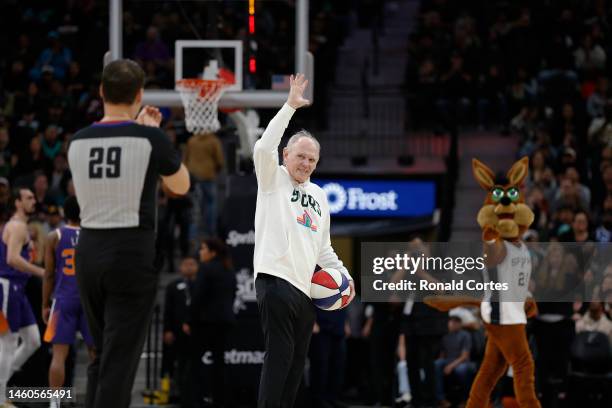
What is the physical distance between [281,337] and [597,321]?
19.5ft

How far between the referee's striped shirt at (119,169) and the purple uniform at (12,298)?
523cm

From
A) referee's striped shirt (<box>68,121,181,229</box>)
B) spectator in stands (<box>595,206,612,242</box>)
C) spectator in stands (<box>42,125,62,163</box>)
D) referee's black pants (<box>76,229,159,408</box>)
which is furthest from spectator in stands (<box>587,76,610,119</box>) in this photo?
referee's black pants (<box>76,229,159,408</box>)

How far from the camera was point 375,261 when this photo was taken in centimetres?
1164

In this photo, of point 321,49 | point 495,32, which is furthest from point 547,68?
point 321,49

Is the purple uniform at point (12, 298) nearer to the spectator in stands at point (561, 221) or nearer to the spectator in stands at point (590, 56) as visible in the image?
the spectator in stands at point (561, 221)

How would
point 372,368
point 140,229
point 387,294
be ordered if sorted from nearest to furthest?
point 140,229 → point 387,294 → point 372,368

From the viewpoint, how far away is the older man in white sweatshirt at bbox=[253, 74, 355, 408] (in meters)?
7.65

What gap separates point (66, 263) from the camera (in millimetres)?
10797

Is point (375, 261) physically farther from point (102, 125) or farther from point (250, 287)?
point (102, 125)

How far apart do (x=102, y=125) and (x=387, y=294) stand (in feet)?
22.5

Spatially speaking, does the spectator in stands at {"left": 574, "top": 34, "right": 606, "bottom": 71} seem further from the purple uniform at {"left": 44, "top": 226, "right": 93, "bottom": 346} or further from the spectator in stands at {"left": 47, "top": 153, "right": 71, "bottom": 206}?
the purple uniform at {"left": 44, "top": 226, "right": 93, "bottom": 346}

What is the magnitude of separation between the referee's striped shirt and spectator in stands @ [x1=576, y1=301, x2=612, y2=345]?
23.6 ft

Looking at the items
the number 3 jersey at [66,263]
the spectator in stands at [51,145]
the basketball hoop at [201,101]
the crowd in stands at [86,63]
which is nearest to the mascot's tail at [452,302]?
the basketball hoop at [201,101]

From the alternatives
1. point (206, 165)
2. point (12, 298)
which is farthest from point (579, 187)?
point (12, 298)
